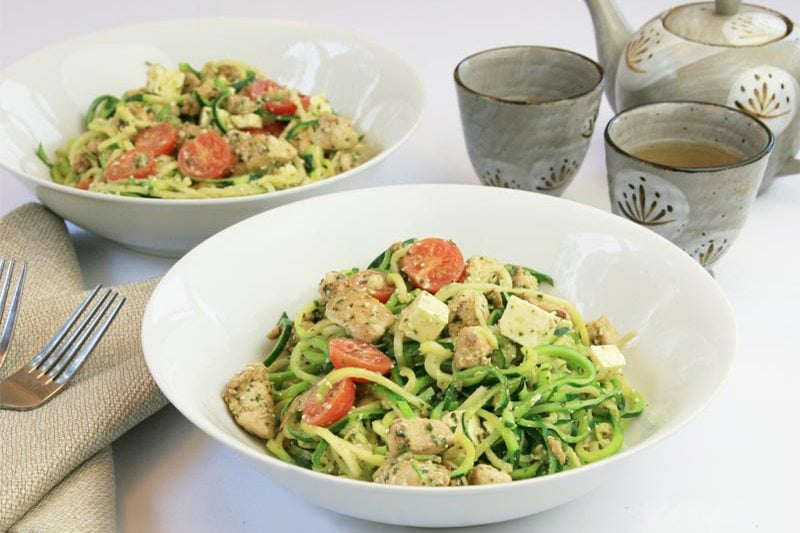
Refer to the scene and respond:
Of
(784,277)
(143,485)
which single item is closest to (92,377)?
(143,485)

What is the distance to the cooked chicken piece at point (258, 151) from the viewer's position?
3.47 metres

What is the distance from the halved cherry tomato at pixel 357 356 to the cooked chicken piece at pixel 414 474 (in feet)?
1.11

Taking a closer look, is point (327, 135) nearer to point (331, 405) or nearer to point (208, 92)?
point (208, 92)

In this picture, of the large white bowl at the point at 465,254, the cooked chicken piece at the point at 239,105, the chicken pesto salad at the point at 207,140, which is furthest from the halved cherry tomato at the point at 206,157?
the large white bowl at the point at 465,254

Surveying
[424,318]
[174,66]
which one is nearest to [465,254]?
[424,318]

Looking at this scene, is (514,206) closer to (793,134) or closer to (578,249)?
(578,249)

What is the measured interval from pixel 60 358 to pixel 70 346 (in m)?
0.04

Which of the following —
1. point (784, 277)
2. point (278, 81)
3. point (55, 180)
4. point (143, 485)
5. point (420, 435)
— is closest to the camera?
point (420, 435)

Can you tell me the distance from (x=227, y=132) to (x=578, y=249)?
143 cm

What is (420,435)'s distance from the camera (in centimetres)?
217

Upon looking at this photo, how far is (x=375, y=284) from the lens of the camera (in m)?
2.73

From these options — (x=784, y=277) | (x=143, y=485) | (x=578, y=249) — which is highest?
(x=578, y=249)

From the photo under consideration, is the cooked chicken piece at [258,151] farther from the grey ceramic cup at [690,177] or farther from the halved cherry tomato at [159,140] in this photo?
the grey ceramic cup at [690,177]

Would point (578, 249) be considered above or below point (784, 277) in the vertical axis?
above
